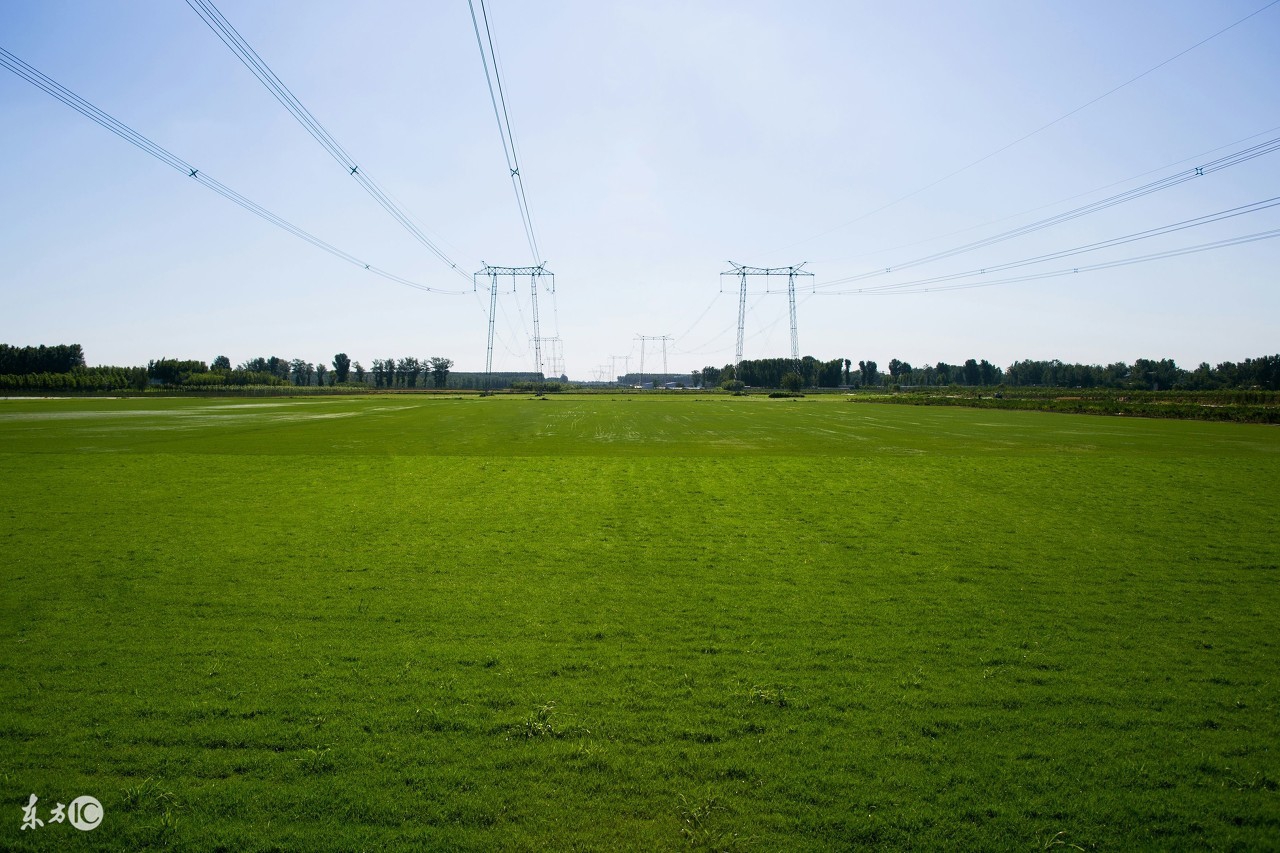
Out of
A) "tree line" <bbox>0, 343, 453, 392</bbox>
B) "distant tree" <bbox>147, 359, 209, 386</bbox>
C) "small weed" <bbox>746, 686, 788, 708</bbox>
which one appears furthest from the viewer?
"distant tree" <bbox>147, 359, 209, 386</bbox>

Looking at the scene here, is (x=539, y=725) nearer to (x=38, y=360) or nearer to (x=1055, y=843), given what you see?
(x=1055, y=843)

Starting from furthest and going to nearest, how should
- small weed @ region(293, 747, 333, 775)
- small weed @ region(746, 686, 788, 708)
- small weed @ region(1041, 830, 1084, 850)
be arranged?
small weed @ region(746, 686, 788, 708) → small weed @ region(293, 747, 333, 775) → small weed @ region(1041, 830, 1084, 850)

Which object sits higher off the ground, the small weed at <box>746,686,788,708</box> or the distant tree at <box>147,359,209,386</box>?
the distant tree at <box>147,359,209,386</box>

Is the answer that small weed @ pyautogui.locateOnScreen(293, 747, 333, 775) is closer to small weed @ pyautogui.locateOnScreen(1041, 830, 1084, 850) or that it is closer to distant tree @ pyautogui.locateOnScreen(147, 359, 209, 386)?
small weed @ pyautogui.locateOnScreen(1041, 830, 1084, 850)

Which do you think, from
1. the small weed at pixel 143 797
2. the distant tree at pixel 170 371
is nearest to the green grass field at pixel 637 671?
the small weed at pixel 143 797

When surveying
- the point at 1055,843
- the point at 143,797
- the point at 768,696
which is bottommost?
the point at 1055,843

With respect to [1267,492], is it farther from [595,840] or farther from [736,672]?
[595,840]

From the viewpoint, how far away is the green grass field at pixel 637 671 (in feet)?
20.6

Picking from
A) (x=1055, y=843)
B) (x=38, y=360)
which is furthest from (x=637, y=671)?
(x=38, y=360)

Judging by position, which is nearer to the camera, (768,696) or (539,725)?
(539,725)

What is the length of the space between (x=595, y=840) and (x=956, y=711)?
16.7ft

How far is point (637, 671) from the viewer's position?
938 cm

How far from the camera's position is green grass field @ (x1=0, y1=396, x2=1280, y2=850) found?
628cm

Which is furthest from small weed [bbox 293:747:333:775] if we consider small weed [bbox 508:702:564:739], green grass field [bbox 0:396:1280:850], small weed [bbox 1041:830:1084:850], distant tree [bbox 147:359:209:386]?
distant tree [bbox 147:359:209:386]
